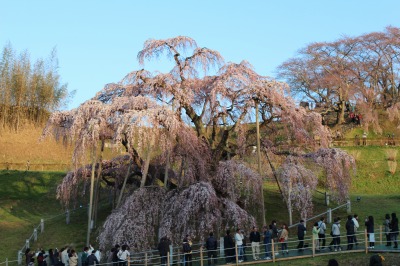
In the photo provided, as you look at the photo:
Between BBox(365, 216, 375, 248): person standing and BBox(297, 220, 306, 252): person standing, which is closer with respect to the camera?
BBox(365, 216, 375, 248): person standing

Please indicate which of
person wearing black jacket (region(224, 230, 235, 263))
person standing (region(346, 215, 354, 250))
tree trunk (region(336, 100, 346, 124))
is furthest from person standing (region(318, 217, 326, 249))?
tree trunk (region(336, 100, 346, 124))

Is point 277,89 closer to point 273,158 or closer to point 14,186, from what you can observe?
point 273,158

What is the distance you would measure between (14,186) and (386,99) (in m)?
35.1

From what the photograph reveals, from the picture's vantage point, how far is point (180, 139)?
27.8m

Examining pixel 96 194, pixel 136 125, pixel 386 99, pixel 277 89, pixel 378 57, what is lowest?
pixel 96 194

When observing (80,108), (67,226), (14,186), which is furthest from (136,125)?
(14,186)

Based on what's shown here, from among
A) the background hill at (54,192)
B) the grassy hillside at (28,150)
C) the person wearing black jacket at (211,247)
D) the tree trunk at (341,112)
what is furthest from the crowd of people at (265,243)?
the grassy hillside at (28,150)

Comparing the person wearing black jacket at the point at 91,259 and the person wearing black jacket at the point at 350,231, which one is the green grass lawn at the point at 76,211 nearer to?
the person wearing black jacket at the point at 350,231

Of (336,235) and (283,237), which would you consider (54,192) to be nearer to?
(283,237)

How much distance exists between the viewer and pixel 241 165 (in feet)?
92.9

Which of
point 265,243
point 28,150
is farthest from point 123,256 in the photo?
point 28,150

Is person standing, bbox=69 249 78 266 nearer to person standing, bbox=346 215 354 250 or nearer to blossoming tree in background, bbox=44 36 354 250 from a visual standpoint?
blossoming tree in background, bbox=44 36 354 250

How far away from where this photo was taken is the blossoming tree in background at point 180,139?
85.2 feet

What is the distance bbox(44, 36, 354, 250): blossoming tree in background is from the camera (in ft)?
85.2
